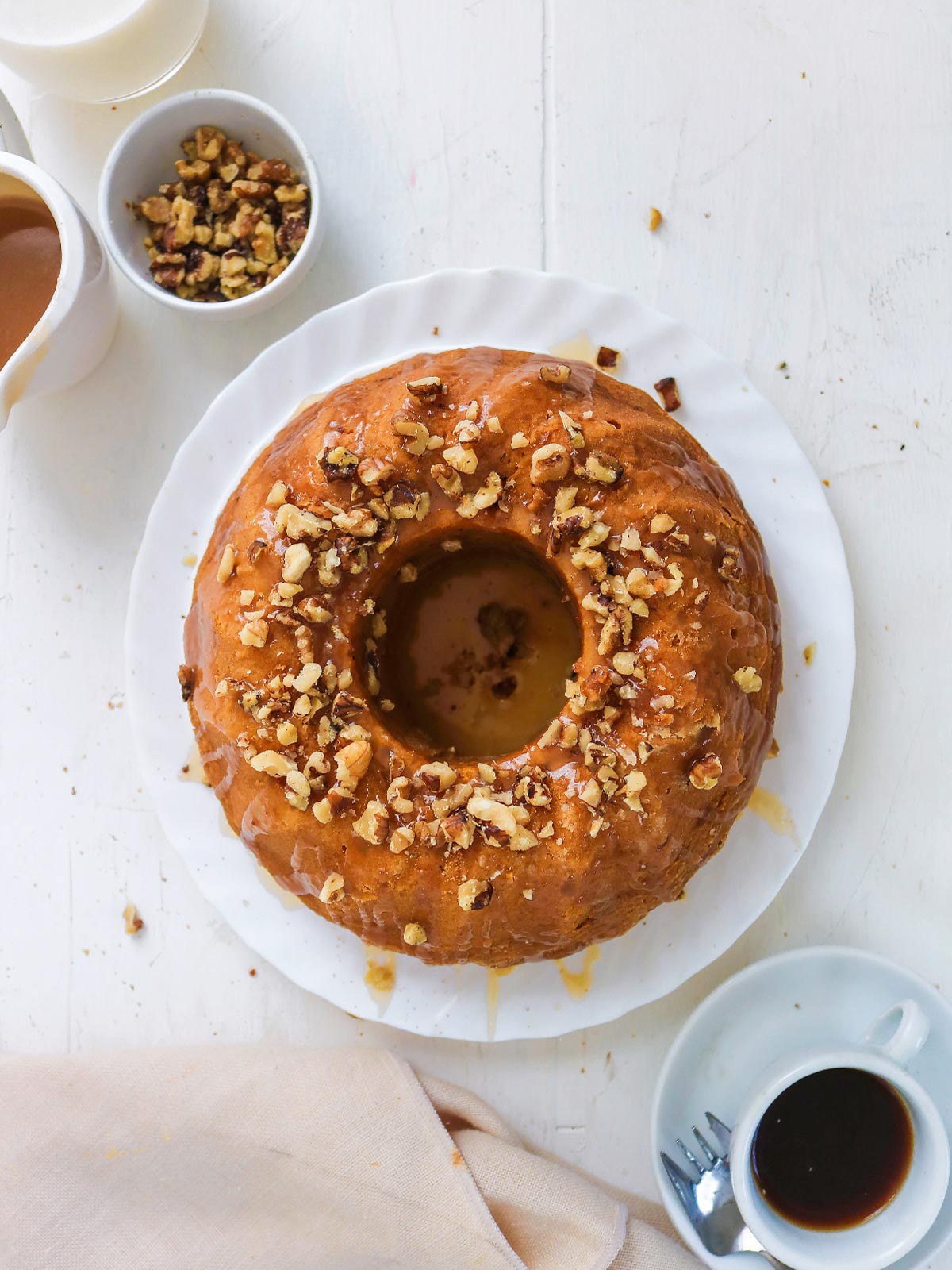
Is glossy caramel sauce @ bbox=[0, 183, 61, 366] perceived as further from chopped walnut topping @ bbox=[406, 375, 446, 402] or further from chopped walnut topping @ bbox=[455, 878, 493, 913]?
chopped walnut topping @ bbox=[455, 878, 493, 913]

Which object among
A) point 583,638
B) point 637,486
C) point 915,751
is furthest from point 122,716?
point 915,751

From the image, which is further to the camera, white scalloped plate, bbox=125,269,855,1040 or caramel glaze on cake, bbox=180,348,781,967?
white scalloped plate, bbox=125,269,855,1040

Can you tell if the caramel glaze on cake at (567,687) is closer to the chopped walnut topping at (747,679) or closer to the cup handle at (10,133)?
the chopped walnut topping at (747,679)

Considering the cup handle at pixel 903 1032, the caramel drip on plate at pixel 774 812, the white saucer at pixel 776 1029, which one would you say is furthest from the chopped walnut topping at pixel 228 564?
the cup handle at pixel 903 1032

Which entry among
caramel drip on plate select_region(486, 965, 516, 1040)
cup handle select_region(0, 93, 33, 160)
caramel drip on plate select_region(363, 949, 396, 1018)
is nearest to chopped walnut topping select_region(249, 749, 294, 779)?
caramel drip on plate select_region(363, 949, 396, 1018)

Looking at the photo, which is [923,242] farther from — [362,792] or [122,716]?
[122,716]
